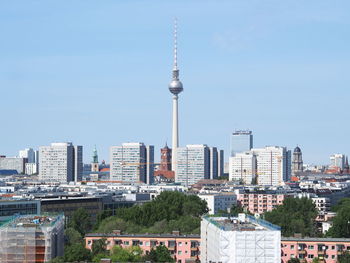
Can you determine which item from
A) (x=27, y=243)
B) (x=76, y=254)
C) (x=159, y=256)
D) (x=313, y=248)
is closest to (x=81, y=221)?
(x=313, y=248)

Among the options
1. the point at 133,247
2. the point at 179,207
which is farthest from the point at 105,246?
the point at 179,207

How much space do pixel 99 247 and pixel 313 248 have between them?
1291cm

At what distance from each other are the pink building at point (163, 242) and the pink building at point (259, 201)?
5754cm

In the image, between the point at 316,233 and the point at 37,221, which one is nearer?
the point at 37,221

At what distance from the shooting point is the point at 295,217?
80500mm

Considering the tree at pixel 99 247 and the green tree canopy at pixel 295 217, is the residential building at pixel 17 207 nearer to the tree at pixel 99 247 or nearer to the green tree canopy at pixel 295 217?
the tree at pixel 99 247

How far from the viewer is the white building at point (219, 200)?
373 ft

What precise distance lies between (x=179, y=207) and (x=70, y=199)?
41.0 feet

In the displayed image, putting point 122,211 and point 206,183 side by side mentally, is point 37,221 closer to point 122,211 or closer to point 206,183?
point 122,211

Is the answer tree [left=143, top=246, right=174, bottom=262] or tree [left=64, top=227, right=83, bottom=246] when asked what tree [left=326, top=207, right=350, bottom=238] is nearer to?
tree [left=64, top=227, right=83, bottom=246]

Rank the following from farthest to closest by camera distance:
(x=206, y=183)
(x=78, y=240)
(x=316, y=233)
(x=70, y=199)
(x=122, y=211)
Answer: (x=206, y=183) < (x=70, y=199) < (x=122, y=211) < (x=316, y=233) < (x=78, y=240)

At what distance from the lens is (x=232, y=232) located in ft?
139

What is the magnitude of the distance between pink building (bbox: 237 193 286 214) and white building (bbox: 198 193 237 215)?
1812 mm

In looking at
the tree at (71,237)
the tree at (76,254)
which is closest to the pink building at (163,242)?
the tree at (71,237)
